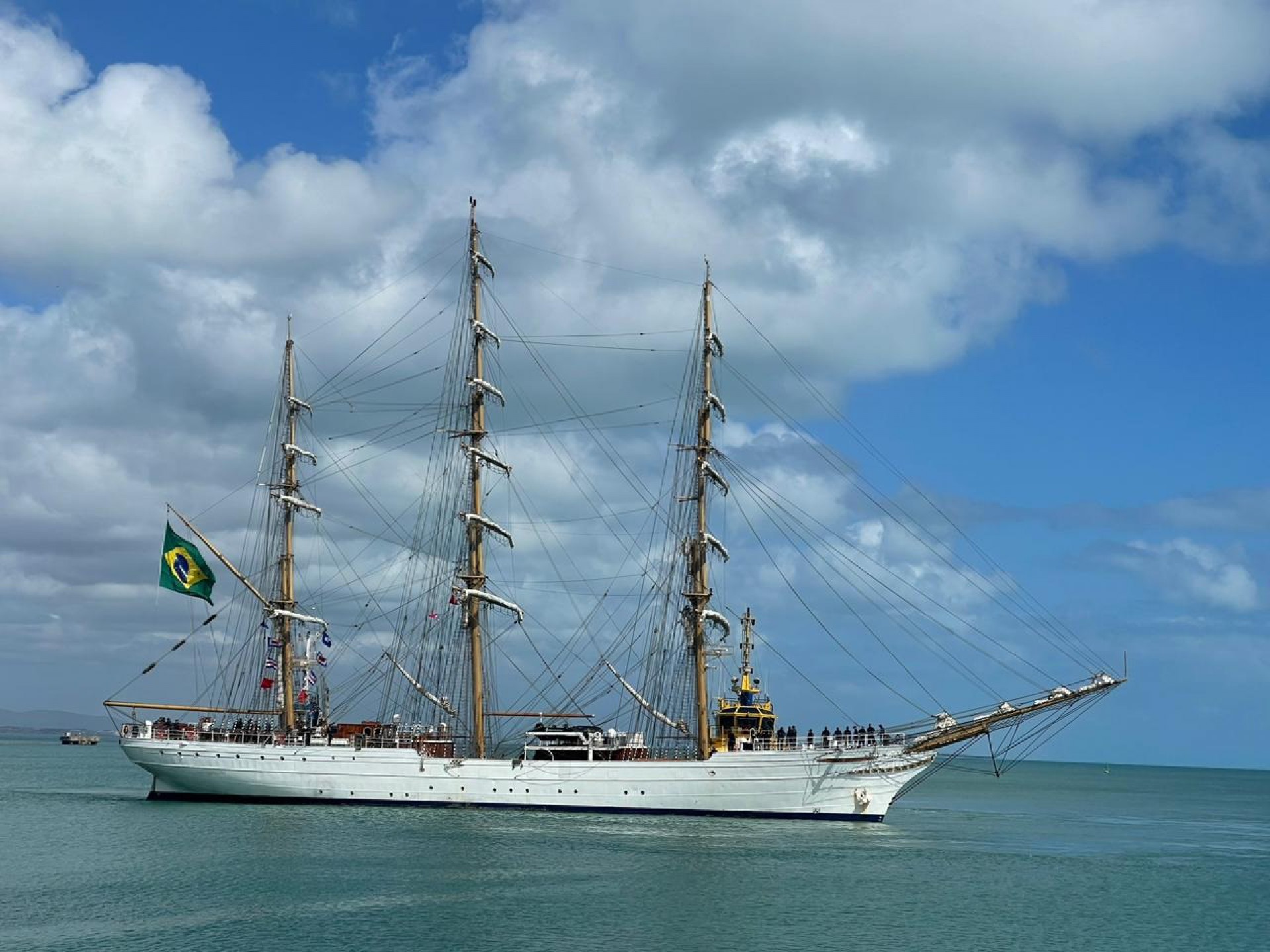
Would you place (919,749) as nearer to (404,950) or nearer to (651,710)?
(651,710)

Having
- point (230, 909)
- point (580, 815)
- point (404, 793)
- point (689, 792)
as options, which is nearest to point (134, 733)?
point (404, 793)

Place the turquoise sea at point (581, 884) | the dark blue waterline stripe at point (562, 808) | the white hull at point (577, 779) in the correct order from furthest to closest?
the dark blue waterline stripe at point (562, 808), the white hull at point (577, 779), the turquoise sea at point (581, 884)

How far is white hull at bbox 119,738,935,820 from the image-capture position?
6762cm

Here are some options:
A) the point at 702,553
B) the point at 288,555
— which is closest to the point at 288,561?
the point at 288,555

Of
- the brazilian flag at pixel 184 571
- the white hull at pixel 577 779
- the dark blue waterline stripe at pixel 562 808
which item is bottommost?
the dark blue waterline stripe at pixel 562 808

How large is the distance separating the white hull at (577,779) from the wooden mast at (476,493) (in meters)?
6.40

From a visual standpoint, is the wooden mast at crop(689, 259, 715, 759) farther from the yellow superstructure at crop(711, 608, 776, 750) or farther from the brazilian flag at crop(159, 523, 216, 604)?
the brazilian flag at crop(159, 523, 216, 604)

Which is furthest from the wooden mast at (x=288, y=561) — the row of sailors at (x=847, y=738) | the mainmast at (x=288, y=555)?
the row of sailors at (x=847, y=738)

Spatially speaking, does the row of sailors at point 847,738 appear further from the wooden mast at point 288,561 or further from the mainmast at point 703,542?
the wooden mast at point 288,561

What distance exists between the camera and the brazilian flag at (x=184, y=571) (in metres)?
79.6

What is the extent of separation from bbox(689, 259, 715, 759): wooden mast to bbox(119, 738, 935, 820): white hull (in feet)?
10.4

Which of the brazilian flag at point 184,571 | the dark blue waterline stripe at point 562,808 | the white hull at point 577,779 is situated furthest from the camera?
the brazilian flag at point 184,571

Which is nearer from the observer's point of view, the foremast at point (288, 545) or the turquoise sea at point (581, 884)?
the turquoise sea at point (581, 884)

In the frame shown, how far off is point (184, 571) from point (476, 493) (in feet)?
59.4
